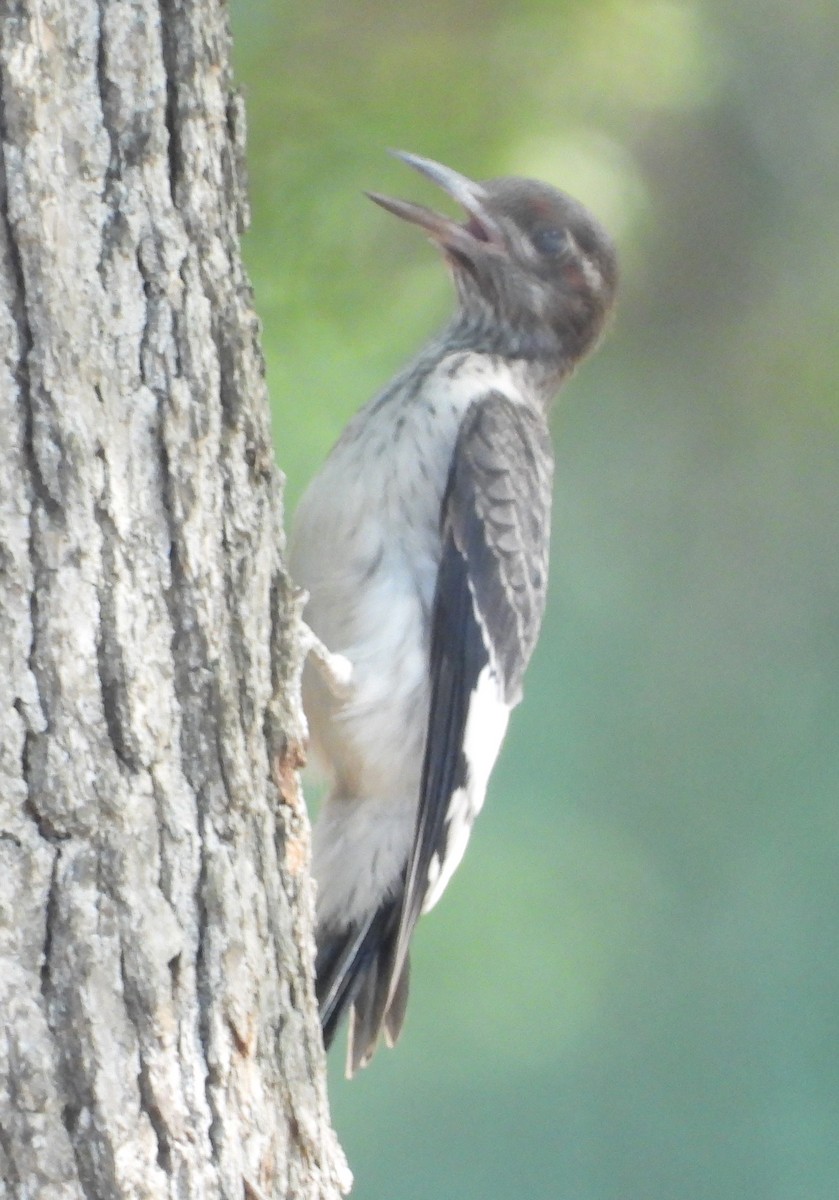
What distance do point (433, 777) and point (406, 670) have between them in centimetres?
14

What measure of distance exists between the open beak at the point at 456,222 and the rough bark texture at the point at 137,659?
3.09 feet

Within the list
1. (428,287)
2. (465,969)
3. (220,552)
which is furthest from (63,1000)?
(428,287)

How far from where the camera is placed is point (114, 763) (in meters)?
1.09

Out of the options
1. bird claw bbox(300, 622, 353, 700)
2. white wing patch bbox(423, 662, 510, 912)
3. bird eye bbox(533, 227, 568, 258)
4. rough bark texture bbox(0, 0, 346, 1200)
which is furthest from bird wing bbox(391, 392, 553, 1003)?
rough bark texture bbox(0, 0, 346, 1200)

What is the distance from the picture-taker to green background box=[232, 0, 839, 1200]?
277cm

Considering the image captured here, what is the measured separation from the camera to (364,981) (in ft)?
6.00

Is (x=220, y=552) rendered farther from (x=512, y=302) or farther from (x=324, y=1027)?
(x=512, y=302)

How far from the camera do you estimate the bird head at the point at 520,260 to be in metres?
2.33

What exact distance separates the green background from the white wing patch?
87 cm

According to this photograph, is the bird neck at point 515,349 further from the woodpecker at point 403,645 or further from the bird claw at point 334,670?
the bird claw at point 334,670

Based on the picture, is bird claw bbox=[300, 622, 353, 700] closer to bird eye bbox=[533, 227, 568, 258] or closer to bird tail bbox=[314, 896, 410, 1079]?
bird tail bbox=[314, 896, 410, 1079]

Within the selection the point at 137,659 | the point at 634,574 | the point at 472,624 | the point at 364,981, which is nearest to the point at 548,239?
the point at 472,624

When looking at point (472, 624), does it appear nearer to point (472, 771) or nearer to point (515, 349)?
point (472, 771)

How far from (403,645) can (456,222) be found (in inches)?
30.8
